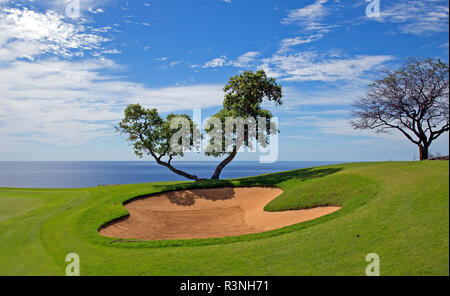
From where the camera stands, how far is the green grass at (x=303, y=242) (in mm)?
9156

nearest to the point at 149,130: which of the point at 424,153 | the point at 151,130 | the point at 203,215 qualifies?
the point at 151,130

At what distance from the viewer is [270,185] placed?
2502cm

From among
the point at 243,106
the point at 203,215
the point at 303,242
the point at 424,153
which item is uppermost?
the point at 243,106

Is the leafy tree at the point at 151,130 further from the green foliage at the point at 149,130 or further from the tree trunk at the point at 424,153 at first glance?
the tree trunk at the point at 424,153

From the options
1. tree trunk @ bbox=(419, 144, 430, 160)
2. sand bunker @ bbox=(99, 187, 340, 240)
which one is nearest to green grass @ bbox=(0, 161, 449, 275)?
sand bunker @ bbox=(99, 187, 340, 240)

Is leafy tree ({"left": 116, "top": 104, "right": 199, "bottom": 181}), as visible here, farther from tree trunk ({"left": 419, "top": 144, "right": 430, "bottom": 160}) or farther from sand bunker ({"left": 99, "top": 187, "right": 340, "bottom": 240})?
tree trunk ({"left": 419, "top": 144, "right": 430, "bottom": 160})

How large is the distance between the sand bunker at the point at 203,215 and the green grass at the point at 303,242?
132cm

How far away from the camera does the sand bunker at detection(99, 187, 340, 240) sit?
645 inches

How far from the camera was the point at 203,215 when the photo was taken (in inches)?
818

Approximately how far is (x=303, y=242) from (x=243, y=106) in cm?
2327

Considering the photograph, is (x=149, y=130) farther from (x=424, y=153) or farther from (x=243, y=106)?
(x=424, y=153)

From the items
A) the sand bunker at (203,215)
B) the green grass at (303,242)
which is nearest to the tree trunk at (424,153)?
the green grass at (303,242)
